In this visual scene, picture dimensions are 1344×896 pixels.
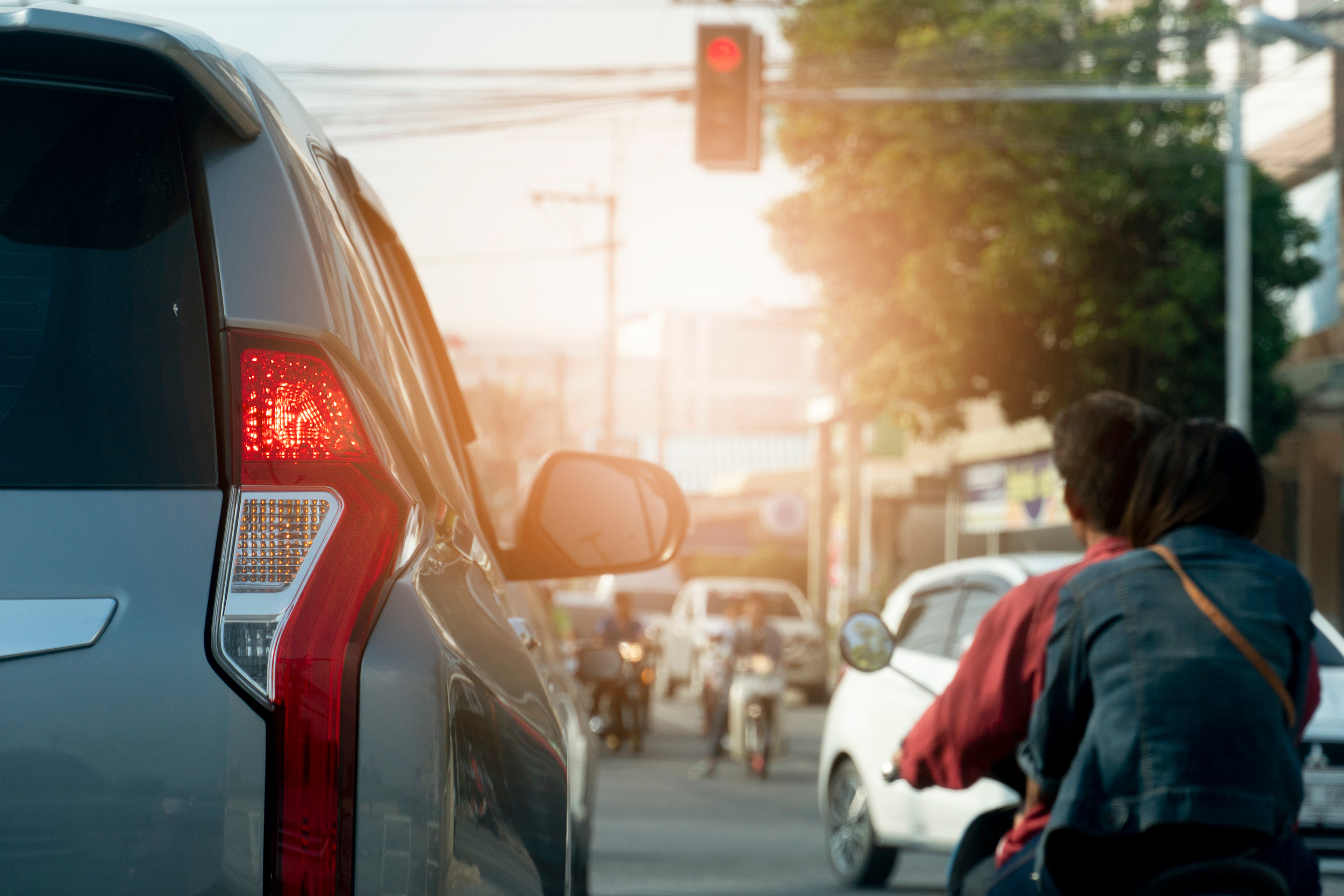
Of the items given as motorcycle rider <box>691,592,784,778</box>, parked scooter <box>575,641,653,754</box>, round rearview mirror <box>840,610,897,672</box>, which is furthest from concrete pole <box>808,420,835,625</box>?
round rearview mirror <box>840,610,897,672</box>

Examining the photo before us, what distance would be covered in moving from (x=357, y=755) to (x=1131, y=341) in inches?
629

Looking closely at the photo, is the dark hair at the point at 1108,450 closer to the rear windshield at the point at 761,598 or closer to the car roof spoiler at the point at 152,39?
the car roof spoiler at the point at 152,39

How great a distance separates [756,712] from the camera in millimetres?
14195

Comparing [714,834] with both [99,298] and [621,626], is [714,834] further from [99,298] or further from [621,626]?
[99,298]

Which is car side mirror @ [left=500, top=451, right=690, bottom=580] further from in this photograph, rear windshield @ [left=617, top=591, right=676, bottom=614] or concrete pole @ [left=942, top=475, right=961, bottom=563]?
concrete pole @ [left=942, top=475, right=961, bottom=563]

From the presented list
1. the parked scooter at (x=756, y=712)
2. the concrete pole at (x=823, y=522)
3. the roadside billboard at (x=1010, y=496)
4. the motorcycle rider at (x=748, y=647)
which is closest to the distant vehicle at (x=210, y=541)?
the parked scooter at (x=756, y=712)

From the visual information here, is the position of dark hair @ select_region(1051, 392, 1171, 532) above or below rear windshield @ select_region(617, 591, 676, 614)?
above

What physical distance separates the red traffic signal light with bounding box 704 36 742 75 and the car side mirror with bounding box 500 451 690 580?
8.53 m

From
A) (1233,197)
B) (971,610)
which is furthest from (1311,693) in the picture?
(1233,197)

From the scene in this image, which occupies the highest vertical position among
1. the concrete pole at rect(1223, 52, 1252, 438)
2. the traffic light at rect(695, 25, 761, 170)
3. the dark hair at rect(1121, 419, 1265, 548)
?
the traffic light at rect(695, 25, 761, 170)

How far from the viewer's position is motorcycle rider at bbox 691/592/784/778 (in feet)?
48.1

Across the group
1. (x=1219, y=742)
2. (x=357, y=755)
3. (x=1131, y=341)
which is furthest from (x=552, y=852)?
(x=1131, y=341)

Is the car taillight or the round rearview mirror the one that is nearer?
the car taillight

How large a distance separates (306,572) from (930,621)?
665cm
